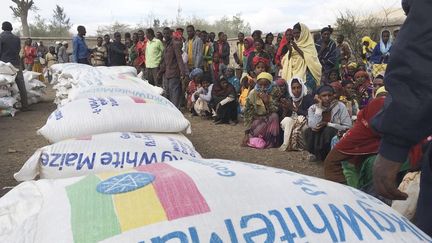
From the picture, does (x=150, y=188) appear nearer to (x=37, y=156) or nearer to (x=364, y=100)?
(x=37, y=156)

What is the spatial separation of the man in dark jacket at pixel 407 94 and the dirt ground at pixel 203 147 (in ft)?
8.81

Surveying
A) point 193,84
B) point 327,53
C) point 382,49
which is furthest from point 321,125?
point 382,49

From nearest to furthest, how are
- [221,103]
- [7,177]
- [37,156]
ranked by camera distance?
1. [37,156]
2. [7,177]
3. [221,103]

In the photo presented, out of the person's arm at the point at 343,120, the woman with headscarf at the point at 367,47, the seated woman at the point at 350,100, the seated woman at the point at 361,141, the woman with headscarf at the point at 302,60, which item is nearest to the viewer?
the seated woman at the point at 361,141

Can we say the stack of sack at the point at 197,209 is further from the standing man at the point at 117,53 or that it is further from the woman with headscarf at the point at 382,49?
the standing man at the point at 117,53

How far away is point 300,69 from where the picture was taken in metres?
5.74

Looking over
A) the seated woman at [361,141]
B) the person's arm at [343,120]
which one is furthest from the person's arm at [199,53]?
the seated woman at [361,141]

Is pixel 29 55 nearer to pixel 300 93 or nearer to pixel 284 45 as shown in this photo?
pixel 284 45

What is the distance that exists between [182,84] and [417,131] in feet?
21.1

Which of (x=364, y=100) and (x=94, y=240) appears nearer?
(x=94, y=240)

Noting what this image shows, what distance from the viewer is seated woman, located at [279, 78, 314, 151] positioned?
183 inches

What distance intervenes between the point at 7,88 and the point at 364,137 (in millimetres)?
6011

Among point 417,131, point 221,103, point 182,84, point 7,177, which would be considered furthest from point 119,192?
point 182,84

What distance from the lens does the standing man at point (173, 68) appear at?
704cm
